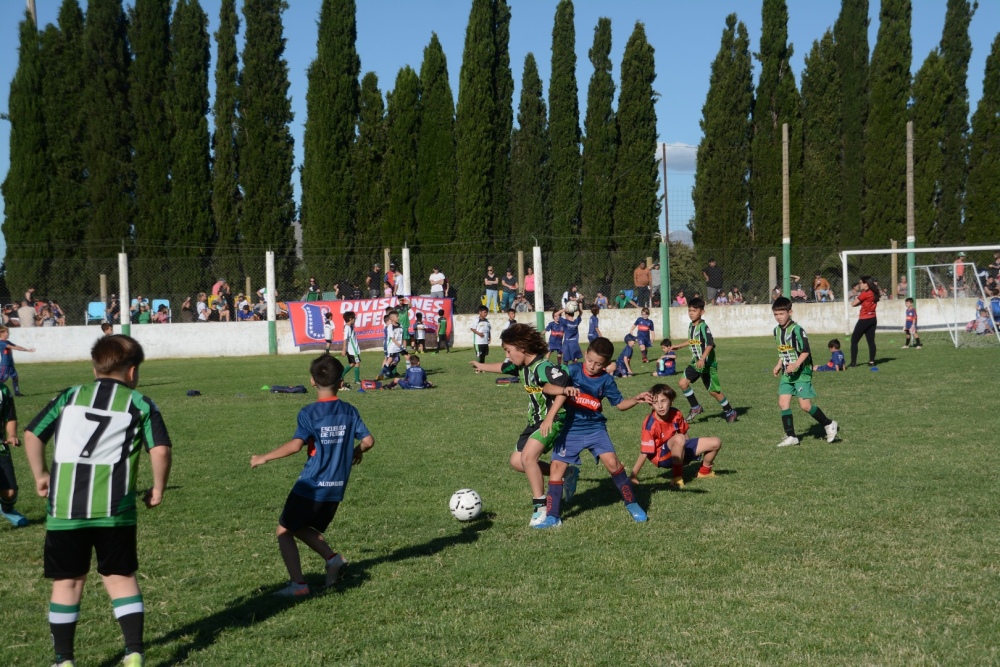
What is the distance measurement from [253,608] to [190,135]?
3573 centimetres

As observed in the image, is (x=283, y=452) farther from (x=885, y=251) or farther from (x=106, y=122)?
(x=106, y=122)

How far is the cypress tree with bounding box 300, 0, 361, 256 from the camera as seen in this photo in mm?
39219

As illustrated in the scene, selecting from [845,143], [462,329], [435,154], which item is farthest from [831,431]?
[845,143]

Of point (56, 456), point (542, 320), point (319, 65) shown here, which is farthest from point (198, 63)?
point (56, 456)

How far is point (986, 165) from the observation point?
140 ft

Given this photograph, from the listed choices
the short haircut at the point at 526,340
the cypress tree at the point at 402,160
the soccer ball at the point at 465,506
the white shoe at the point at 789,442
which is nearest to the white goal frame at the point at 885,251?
the white shoe at the point at 789,442

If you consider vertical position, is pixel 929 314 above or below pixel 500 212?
below

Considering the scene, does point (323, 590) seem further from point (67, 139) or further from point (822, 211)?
point (822, 211)

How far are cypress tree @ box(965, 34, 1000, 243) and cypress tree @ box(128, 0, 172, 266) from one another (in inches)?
1386

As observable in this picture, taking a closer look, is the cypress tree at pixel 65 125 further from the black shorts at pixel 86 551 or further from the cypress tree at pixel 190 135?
the black shorts at pixel 86 551

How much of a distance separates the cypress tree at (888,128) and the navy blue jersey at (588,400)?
38154 millimetres

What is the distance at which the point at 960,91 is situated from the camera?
4503 cm

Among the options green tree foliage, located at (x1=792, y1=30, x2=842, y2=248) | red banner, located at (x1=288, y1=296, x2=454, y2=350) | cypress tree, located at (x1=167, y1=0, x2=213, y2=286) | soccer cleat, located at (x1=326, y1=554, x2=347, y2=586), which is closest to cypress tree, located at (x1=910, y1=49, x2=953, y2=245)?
green tree foliage, located at (x1=792, y1=30, x2=842, y2=248)

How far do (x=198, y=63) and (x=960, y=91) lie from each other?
34700 millimetres
